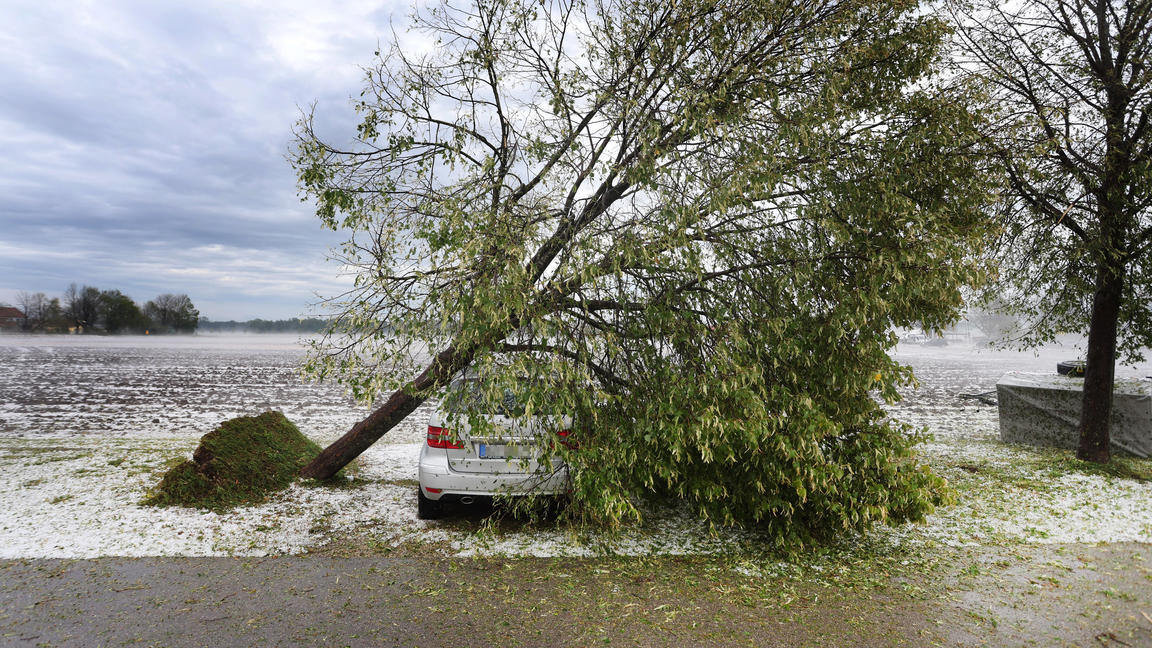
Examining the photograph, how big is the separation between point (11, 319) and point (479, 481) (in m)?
101

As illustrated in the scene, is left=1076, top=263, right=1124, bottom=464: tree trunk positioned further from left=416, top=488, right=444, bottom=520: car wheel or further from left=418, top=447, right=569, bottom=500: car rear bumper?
left=416, top=488, right=444, bottom=520: car wheel

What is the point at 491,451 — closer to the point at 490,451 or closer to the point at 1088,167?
the point at 490,451

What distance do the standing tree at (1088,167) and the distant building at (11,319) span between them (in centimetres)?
10308

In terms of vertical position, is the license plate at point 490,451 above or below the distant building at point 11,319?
below

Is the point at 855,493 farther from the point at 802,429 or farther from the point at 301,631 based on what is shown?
the point at 301,631

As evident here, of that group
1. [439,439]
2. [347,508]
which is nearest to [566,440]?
[439,439]

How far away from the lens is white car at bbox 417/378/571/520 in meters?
5.51

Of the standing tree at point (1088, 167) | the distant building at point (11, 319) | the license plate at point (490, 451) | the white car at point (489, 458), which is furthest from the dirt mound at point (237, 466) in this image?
the distant building at point (11, 319)

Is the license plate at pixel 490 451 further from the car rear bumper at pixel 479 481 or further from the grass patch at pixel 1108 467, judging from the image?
the grass patch at pixel 1108 467

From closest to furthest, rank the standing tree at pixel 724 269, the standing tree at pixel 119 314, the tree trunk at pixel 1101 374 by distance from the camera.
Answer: the standing tree at pixel 724 269 → the tree trunk at pixel 1101 374 → the standing tree at pixel 119 314

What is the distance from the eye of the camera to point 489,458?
237 inches

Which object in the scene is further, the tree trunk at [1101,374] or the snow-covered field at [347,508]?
the tree trunk at [1101,374]

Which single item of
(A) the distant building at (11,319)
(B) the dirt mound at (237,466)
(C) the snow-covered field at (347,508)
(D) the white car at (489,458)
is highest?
(A) the distant building at (11,319)

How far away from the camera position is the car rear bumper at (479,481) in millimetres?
5887
